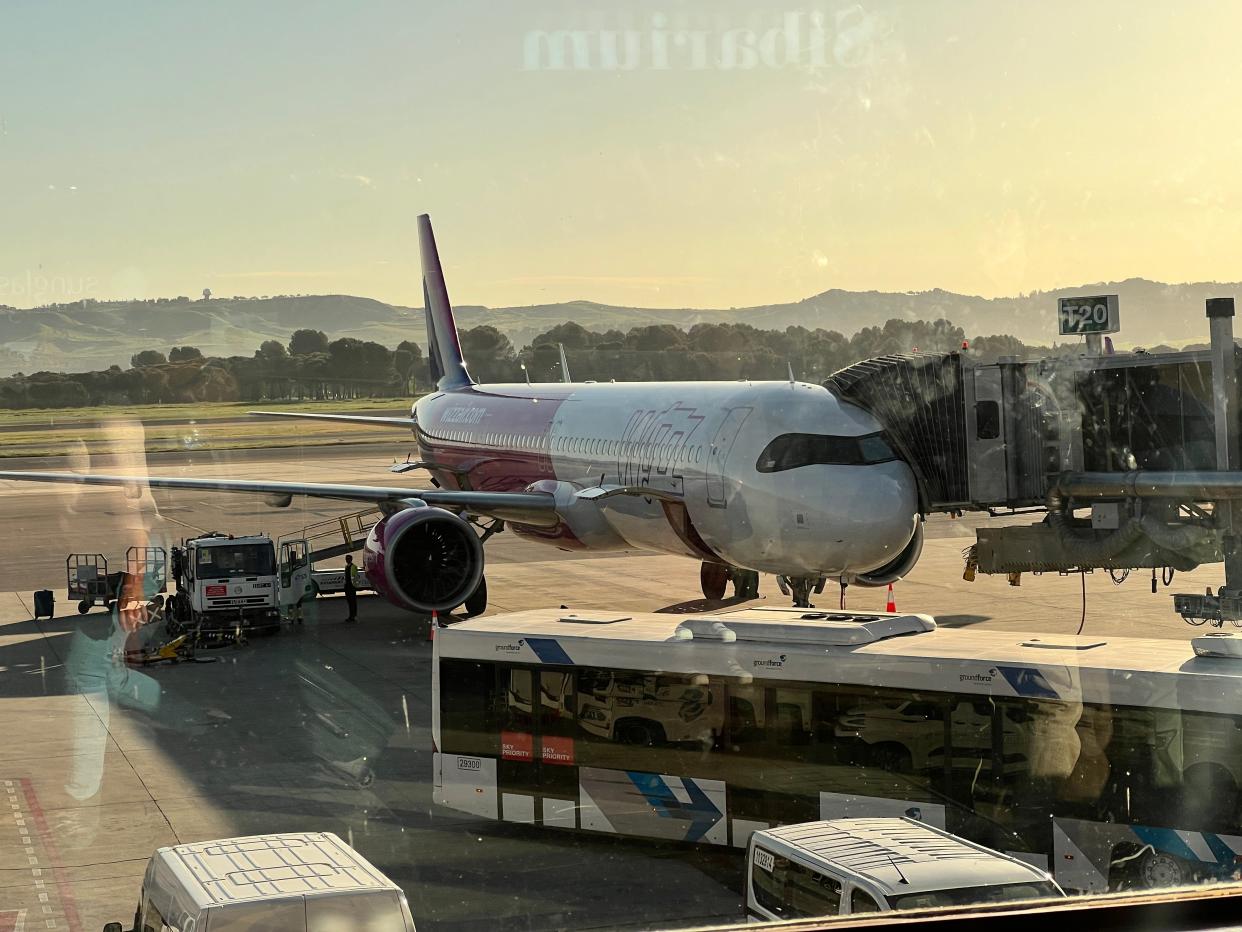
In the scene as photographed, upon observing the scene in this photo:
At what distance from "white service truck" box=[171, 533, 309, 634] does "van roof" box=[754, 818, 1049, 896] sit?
18.6 metres

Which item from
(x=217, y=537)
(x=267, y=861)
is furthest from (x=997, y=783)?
(x=217, y=537)

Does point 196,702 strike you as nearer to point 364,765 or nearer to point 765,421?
point 364,765

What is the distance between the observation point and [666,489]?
2548cm

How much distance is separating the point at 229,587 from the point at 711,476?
10.3 metres

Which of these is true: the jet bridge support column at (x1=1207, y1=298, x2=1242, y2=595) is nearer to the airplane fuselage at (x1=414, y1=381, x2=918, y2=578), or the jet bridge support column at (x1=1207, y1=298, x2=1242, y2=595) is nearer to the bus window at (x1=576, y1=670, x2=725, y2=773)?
the airplane fuselage at (x1=414, y1=381, x2=918, y2=578)

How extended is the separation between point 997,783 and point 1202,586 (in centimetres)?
2328

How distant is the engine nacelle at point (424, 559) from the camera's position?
2627 centimetres

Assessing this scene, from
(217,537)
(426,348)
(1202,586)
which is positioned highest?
(426,348)

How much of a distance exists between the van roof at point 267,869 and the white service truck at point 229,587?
18032 millimetres

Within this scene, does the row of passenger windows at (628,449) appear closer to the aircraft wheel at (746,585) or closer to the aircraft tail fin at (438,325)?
the aircraft wheel at (746,585)

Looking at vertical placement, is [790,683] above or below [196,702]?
above

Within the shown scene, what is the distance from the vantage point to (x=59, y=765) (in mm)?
17578

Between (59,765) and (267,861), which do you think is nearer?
(267,861)

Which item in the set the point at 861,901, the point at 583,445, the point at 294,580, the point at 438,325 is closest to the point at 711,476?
the point at 583,445
